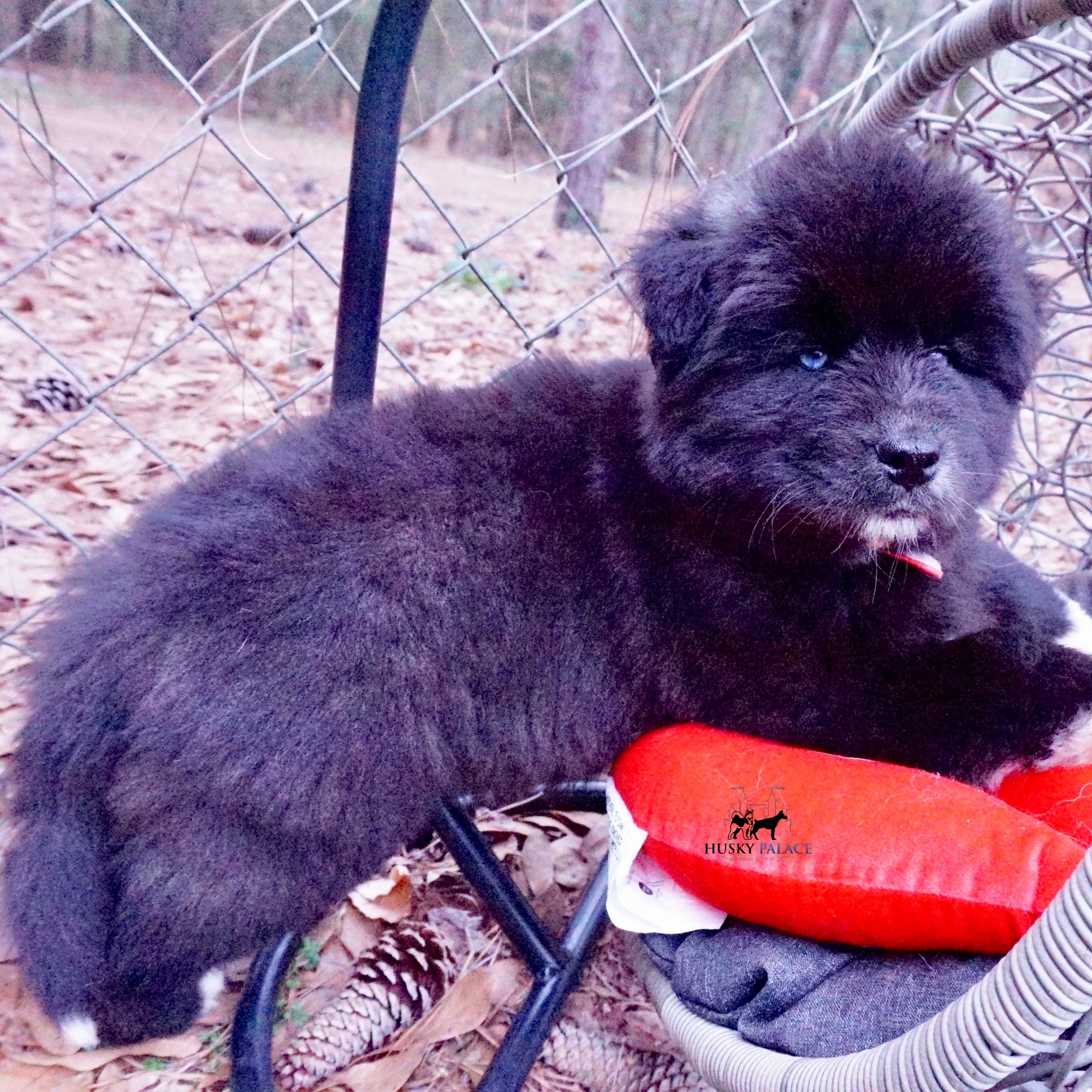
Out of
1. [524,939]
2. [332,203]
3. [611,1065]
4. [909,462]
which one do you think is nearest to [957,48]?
[909,462]

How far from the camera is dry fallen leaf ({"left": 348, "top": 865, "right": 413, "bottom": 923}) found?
7.02ft

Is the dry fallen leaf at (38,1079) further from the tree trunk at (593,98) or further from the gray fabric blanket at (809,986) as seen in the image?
the tree trunk at (593,98)

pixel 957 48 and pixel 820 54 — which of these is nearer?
pixel 957 48

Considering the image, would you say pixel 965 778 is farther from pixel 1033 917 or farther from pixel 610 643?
pixel 610 643

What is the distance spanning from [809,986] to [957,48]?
167 centimetres

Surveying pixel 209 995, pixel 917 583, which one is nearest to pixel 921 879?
pixel 917 583

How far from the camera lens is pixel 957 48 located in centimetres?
175

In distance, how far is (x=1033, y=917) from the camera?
1309 millimetres

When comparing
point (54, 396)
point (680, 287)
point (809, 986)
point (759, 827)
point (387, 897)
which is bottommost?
point (387, 897)

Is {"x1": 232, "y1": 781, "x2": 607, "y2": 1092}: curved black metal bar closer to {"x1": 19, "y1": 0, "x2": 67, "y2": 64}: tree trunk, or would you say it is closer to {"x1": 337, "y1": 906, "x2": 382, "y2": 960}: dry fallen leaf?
{"x1": 337, "y1": 906, "x2": 382, "y2": 960}: dry fallen leaf

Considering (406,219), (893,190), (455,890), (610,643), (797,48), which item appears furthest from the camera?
(797,48)

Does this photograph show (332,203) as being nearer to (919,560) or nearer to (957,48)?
(957,48)

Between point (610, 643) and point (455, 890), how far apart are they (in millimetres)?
863

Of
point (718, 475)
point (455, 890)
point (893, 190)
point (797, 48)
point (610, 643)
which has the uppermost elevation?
point (797, 48)
